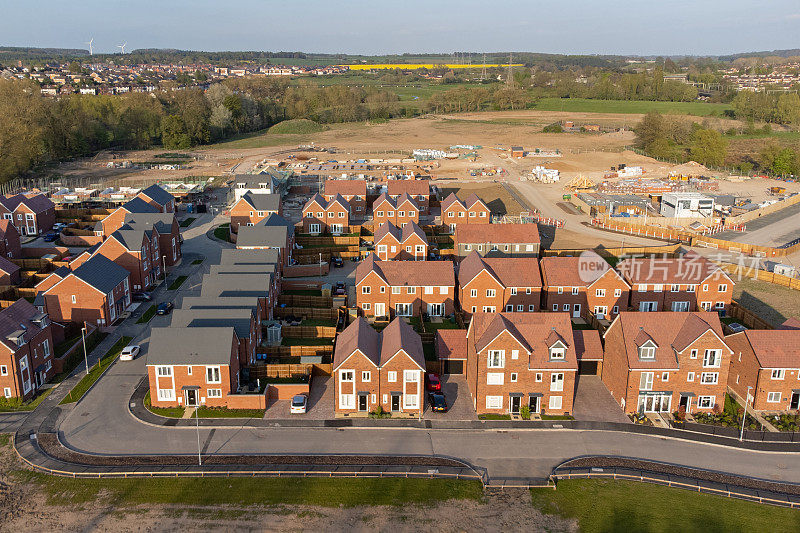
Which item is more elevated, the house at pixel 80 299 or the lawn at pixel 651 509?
the house at pixel 80 299

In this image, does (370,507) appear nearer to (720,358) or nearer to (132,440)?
(132,440)

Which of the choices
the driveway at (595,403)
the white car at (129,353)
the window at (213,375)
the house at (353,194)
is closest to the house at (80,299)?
the white car at (129,353)

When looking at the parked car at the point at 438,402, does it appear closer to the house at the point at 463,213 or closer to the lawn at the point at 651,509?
the lawn at the point at 651,509

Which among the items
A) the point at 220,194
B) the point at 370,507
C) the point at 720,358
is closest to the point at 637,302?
the point at 720,358

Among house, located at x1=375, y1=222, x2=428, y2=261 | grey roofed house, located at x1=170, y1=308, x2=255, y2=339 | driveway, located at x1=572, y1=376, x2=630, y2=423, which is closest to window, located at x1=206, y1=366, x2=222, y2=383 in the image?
grey roofed house, located at x1=170, y1=308, x2=255, y2=339

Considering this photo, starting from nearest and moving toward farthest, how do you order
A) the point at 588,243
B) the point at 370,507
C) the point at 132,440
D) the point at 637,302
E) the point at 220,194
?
the point at 370,507, the point at 132,440, the point at 637,302, the point at 588,243, the point at 220,194

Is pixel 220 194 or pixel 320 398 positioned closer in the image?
pixel 320 398
